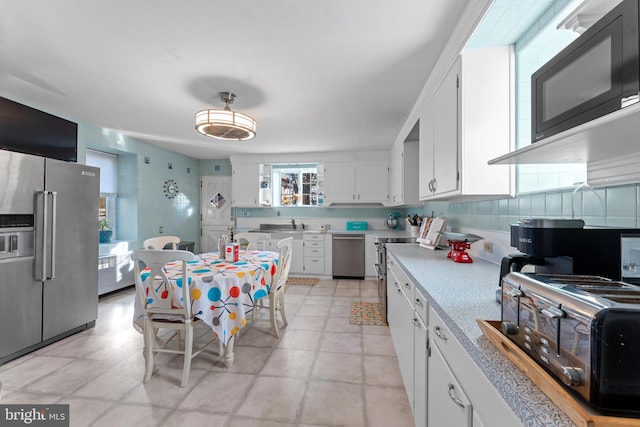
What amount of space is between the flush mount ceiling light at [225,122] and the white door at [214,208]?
3.42 m

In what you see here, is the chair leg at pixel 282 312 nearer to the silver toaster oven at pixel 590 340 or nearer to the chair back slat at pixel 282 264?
the chair back slat at pixel 282 264

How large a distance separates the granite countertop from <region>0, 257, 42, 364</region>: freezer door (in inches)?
123

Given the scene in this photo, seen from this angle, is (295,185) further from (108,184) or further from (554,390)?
(554,390)

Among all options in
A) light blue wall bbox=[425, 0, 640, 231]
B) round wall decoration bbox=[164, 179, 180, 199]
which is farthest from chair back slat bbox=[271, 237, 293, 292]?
round wall decoration bbox=[164, 179, 180, 199]

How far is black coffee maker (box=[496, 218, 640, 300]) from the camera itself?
0.88 m

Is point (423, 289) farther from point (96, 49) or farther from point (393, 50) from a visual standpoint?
point (96, 49)

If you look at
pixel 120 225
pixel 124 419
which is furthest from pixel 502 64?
pixel 120 225

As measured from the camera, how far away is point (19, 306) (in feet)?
7.44

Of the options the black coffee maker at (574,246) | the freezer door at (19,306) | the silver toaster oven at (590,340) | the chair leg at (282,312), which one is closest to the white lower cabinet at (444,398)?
the silver toaster oven at (590,340)

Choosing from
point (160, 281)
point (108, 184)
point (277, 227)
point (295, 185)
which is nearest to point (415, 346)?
point (160, 281)

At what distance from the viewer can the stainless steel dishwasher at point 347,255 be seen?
16.1ft

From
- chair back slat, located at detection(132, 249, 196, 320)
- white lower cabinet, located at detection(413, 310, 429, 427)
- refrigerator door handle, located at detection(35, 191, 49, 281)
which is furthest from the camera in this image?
refrigerator door handle, located at detection(35, 191, 49, 281)

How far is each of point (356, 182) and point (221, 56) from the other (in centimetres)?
349

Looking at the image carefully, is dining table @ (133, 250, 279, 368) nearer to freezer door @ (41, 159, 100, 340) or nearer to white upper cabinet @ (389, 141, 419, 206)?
freezer door @ (41, 159, 100, 340)
